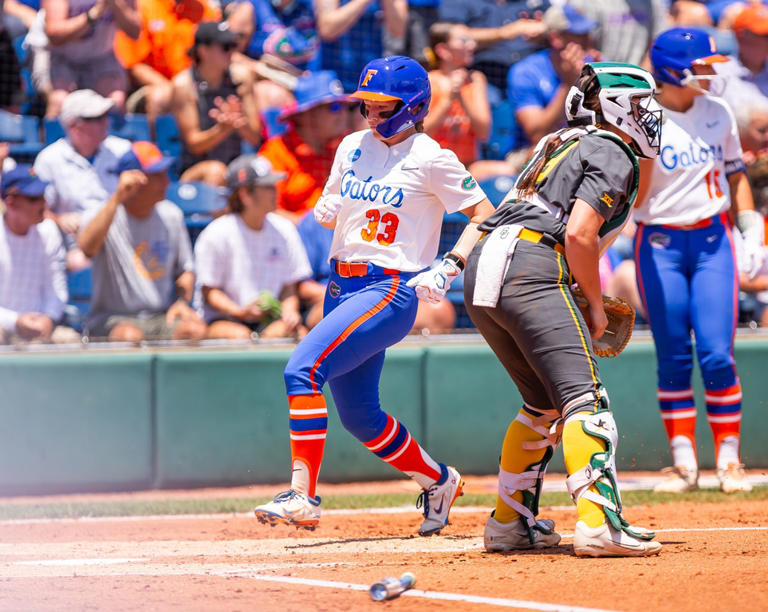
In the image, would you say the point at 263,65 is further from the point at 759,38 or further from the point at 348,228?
the point at 348,228

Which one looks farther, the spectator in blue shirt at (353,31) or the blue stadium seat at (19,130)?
the spectator in blue shirt at (353,31)

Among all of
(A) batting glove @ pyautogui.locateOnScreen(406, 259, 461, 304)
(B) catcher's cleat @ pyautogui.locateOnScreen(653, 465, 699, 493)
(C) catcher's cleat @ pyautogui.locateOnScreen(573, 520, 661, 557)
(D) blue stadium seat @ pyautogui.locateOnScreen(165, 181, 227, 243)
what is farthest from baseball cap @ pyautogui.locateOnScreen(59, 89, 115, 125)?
(C) catcher's cleat @ pyautogui.locateOnScreen(573, 520, 661, 557)

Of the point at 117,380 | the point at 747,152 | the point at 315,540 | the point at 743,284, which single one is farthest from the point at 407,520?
the point at 747,152

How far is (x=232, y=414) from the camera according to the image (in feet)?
24.6

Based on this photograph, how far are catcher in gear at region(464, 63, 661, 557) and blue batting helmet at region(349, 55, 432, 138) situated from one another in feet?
2.40

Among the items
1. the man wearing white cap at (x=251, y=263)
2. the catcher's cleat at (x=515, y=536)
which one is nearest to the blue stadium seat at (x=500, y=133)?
the man wearing white cap at (x=251, y=263)

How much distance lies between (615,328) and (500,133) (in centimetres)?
542

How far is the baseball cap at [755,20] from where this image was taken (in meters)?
10.1

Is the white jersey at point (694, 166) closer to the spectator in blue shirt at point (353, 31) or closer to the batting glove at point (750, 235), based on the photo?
the batting glove at point (750, 235)

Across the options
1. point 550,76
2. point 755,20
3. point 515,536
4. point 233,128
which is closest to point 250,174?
point 233,128

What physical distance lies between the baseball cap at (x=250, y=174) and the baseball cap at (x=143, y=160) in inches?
20.4

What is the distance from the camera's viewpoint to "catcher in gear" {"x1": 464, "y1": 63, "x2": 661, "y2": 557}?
4.13 meters

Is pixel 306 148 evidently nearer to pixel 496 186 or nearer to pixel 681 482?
pixel 496 186

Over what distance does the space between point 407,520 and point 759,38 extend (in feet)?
21.2
